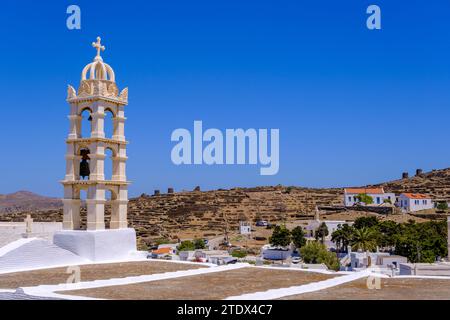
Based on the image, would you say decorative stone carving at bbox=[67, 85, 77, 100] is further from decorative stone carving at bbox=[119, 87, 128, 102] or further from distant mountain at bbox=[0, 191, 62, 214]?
distant mountain at bbox=[0, 191, 62, 214]

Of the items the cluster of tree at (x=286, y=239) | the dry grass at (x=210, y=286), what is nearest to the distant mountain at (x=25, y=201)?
the cluster of tree at (x=286, y=239)

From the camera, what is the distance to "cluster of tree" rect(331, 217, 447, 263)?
195 feet

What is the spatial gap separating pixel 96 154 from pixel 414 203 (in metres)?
96.2

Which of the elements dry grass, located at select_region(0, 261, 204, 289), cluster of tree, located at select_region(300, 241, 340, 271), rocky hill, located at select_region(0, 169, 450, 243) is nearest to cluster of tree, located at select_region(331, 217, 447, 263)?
cluster of tree, located at select_region(300, 241, 340, 271)

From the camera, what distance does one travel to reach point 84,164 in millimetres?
20500

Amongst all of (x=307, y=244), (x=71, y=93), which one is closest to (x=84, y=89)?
(x=71, y=93)

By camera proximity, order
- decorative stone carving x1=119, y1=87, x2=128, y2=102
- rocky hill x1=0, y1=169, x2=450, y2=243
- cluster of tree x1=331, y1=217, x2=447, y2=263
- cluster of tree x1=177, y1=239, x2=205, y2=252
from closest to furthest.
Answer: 1. decorative stone carving x1=119, y1=87, x2=128, y2=102
2. cluster of tree x1=331, y1=217, x2=447, y2=263
3. cluster of tree x1=177, y1=239, x2=205, y2=252
4. rocky hill x1=0, y1=169, x2=450, y2=243

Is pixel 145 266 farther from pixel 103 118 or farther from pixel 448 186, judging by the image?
pixel 448 186

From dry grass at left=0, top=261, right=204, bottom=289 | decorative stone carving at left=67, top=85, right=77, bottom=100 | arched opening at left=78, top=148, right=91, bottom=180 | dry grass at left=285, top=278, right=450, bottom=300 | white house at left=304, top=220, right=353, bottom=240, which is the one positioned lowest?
white house at left=304, top=220, right=353, bottom=240

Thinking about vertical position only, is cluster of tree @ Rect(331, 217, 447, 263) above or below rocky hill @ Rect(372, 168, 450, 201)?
below

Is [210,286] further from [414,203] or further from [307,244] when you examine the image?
[414,203]

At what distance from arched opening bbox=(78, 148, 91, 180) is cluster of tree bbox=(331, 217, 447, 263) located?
45108mm

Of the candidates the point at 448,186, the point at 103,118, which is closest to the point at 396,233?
the point at 103,118
